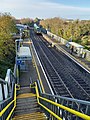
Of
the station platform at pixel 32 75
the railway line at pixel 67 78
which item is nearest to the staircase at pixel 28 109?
the station platform at pixel 32 75

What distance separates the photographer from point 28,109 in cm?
1044

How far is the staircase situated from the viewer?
29.3ft

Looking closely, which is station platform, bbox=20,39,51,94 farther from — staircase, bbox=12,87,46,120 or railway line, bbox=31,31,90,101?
staircase, bbox=12,87,46,120

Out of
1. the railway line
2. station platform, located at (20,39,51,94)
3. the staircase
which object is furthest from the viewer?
station platform, located at (20,39,51,94)

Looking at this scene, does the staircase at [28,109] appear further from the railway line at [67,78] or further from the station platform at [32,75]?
the railway line at [67,78]

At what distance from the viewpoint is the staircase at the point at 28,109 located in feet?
29.3

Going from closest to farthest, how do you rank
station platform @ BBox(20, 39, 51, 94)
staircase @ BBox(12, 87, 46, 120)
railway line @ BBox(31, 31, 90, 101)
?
staircase @ BBox(12, 87, 46, 120), railway line @ BBox(31, 31, 90, 101), station platform @ BBox(20, 39, 51, 94)

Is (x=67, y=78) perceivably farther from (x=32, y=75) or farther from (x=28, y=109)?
(x=28, y=109)

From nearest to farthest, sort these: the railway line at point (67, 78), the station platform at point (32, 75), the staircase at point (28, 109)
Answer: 1. the staircase at point (28, 109)
2. the railway line at point (67, 78)
3. the station platform at point (32, 75)

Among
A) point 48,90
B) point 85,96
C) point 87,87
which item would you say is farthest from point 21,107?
point 87,87

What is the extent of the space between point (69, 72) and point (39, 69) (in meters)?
3.79

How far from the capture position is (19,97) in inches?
518

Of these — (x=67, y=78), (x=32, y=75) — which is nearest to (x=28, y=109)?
(x=32, y=75)

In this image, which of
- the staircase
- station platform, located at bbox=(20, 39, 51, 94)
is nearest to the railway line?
station platform, located at bbox=(20, 39, 51, 94)
